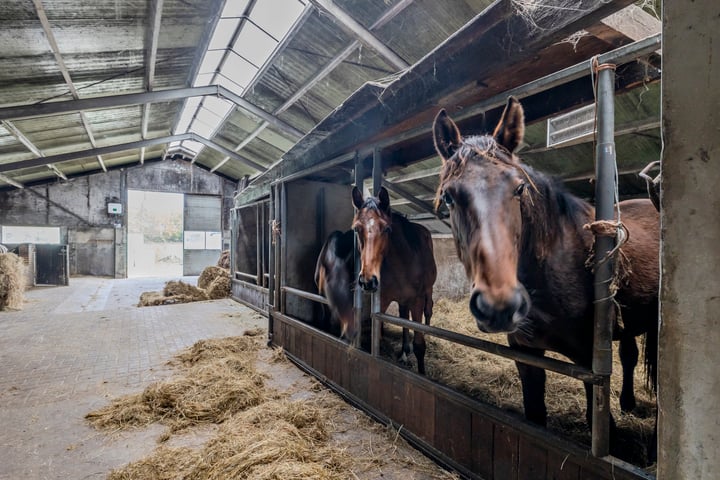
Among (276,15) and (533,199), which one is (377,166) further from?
(276,15)

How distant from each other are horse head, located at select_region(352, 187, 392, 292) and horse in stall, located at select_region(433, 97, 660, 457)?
954 millimetres

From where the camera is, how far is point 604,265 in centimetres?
115

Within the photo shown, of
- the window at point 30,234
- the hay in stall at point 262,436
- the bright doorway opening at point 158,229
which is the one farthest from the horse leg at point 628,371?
the bright doorway opening at point 158,229

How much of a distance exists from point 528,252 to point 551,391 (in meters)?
1.64

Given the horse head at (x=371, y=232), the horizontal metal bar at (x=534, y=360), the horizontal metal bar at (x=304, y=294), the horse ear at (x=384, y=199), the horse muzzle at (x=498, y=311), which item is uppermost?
the horse ear at (x=384, y=199)

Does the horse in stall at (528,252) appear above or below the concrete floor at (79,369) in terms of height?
above

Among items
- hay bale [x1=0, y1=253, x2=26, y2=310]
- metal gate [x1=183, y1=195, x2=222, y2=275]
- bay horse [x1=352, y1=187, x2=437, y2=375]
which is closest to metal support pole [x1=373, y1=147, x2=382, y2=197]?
bay horse [x1=352, y1=187, x2=437, y2=375]

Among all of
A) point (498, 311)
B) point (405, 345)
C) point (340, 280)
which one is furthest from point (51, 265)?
point (498, 311)

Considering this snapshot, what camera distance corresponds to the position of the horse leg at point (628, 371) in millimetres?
1930

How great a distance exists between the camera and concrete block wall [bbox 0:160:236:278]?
459 inches

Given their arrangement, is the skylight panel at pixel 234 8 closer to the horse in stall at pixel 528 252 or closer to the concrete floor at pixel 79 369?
the concrete floor at pixel 79 369

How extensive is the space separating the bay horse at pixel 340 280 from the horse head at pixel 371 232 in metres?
0.52

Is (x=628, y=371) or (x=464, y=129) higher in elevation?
(x=464, y=129)

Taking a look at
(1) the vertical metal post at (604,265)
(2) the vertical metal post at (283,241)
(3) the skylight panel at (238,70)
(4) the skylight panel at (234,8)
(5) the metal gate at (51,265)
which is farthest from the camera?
(5) the metal gate at (51,265)
